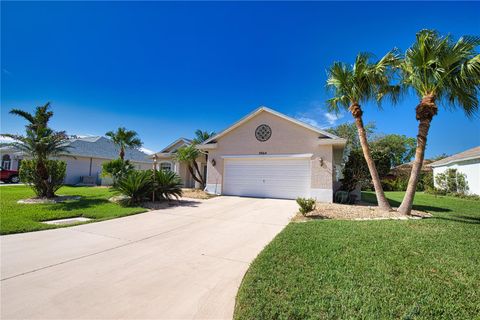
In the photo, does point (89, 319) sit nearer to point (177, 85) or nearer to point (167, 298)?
point (167, 298)

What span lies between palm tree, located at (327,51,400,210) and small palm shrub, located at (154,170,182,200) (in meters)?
9.25

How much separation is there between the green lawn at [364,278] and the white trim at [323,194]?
635 cm

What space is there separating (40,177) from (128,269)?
10707 mm

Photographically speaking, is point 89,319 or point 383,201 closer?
point 89,319

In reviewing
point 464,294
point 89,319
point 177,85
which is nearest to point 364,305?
point 464,294

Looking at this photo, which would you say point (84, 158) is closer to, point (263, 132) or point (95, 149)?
point (95, 149)

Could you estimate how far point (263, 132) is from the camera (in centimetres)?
1417

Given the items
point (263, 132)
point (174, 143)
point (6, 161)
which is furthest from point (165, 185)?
point (6, 161)

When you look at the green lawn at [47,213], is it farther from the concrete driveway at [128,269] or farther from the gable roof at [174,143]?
the gable roof at [174,143]

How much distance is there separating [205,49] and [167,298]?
43.7ft

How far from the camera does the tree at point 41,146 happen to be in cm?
1052

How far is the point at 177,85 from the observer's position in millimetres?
16344

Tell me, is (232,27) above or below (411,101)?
above

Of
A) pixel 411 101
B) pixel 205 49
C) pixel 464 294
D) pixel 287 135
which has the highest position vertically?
pixel 205 49
